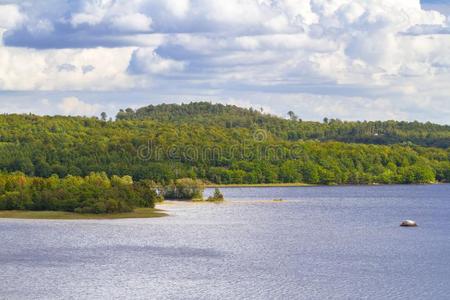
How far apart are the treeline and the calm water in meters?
7.35

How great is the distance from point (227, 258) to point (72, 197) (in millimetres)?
51266

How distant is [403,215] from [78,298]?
85513mm

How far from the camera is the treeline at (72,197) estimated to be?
12631 cm

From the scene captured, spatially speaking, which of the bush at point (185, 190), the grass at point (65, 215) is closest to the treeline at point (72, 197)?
the grass at point (65, 215)

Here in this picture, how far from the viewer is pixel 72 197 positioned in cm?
12781

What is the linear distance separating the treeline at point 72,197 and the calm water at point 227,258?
24.1ft

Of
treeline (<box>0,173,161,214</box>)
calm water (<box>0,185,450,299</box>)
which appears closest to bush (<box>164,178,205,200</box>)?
treeline (<box>0,173,161,214</box>)

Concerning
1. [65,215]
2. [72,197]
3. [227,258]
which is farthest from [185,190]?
[227,258]

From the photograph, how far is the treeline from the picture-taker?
4973 inches

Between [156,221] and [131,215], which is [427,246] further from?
[131,215]

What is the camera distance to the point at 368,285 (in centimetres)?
6600

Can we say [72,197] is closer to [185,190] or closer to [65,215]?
[65,215]

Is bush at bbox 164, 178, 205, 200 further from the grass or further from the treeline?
the grass

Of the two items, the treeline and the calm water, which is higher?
the treeline
